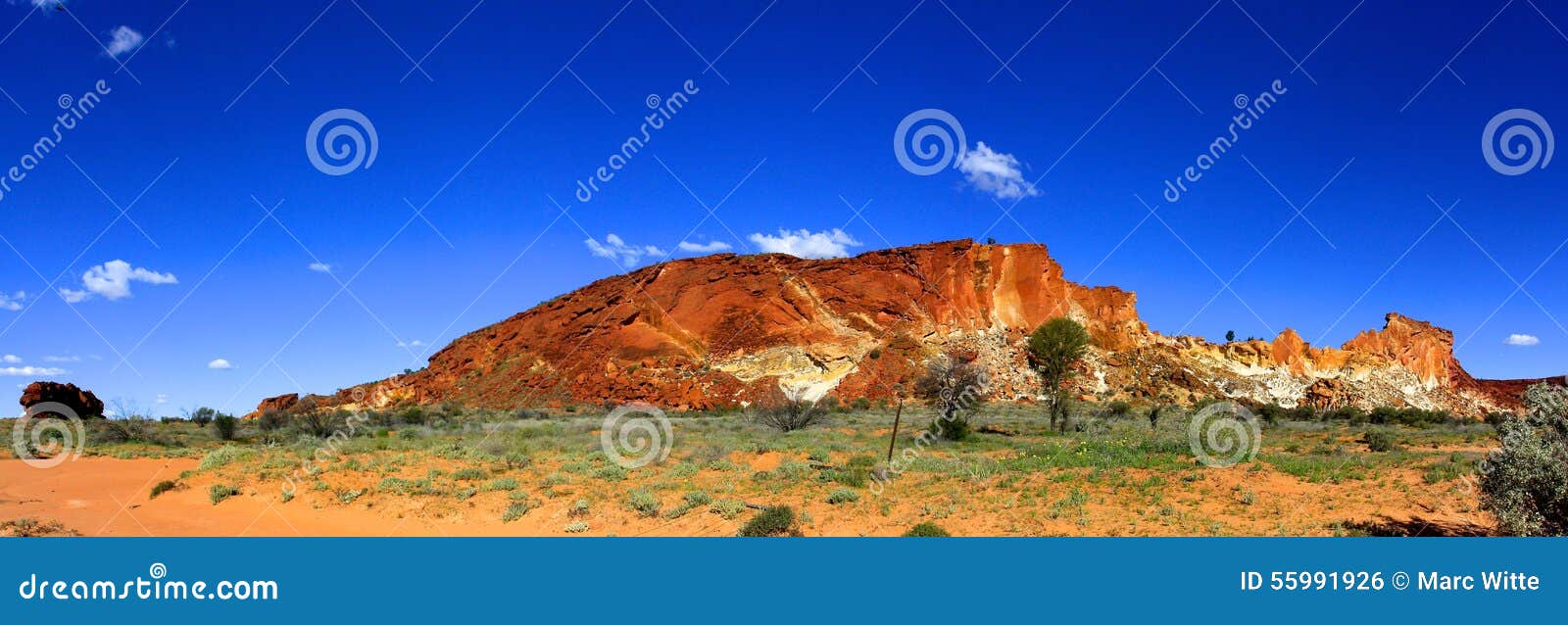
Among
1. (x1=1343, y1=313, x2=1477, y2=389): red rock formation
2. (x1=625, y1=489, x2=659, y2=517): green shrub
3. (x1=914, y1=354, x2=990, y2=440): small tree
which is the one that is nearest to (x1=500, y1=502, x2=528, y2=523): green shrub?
(x1=625, y1=489, x2=659, y2=517): green shrub

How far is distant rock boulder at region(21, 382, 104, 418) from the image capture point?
39688 millimetres

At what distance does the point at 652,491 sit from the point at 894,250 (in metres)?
46.1

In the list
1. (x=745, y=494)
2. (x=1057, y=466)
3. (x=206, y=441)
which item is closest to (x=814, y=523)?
(x=745, y=494)

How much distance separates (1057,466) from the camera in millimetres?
16344

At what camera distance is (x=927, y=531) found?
11.4 meters

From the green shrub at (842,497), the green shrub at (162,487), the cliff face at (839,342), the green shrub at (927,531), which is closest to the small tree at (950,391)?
the green shrub at (842,497)

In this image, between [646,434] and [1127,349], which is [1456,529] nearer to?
[646,434]

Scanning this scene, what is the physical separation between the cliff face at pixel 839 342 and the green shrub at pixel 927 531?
123ft

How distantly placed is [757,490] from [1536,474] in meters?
11.2

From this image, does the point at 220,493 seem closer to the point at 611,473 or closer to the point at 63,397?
the point at 611,473

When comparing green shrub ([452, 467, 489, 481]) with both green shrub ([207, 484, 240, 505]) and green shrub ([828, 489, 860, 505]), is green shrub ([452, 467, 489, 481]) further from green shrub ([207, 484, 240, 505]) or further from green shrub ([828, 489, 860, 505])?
green shrub ([828, 489, 860, 505])

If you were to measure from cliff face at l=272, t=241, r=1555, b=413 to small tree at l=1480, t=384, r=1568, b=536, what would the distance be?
39.8 meters

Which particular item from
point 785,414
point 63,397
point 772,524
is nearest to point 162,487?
point 772,524

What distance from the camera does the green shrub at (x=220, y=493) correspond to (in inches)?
577
